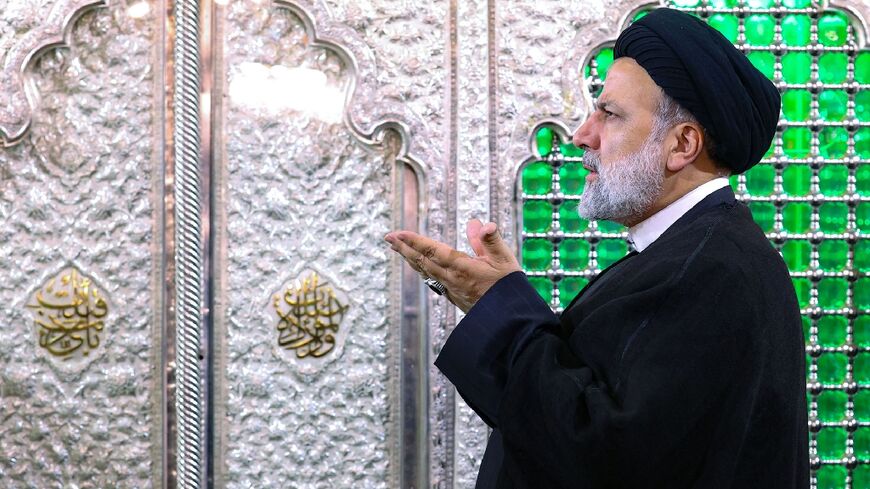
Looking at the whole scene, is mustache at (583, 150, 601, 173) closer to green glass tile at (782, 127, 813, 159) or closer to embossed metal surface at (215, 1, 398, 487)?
embossed metal surface at (215, 1, 398, 487)

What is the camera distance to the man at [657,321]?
0.99 metres

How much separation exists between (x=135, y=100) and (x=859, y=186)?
169 cm

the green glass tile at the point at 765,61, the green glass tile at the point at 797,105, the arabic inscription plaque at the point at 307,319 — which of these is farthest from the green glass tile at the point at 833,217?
the arabic inscription plaque at the point at 307,319

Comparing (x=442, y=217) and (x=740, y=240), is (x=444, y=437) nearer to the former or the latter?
(x=442, y=217)

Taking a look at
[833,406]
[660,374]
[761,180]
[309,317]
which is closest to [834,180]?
[761,180]

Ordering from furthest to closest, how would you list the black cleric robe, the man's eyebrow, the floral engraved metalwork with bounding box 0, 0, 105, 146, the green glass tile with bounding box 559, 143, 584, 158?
the green glass tile with bounding box 559, 143, 584, 158
the floral engraved metalwork with bounding box 0, 0, 105, 146
the man's eyebrow
the black cleric robe

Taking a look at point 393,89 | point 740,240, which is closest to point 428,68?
point 393,89

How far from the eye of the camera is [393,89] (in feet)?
7.46

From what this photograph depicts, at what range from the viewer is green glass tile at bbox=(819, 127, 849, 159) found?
2.40 meters

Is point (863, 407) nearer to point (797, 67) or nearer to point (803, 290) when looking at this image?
point (803, 290)

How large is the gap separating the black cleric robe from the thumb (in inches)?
1.2

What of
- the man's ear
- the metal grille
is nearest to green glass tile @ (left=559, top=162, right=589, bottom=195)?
the metal grille

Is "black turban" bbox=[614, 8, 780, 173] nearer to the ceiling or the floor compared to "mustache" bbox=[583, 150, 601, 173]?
nearer to the ceiling

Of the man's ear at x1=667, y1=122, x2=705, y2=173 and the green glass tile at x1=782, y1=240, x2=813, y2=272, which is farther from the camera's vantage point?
the green glass tile at x1=782, y1=240, x2=813, y2=272
